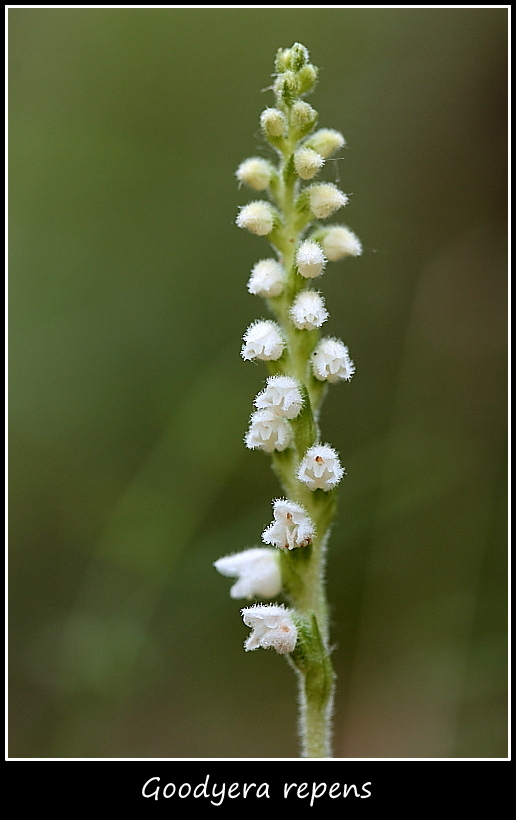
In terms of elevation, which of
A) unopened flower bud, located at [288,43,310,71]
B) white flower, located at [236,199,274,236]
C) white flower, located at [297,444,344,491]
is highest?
unopened flower bud, located at [288,43,310,71]

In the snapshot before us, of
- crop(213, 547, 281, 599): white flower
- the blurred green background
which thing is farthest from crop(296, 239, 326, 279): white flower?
the blurred green background

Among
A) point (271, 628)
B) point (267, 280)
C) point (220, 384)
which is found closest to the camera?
point (271, 628)

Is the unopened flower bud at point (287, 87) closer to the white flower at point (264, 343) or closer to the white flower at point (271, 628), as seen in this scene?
the white flower at point (264, 343)

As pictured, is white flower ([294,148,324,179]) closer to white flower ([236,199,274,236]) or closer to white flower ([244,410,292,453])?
white flower ([236,199,274,236])

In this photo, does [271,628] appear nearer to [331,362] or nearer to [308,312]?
[331,362]

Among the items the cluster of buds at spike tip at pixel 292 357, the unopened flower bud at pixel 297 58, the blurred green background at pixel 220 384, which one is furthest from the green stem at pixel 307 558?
the blurred green background at pixel 220 384

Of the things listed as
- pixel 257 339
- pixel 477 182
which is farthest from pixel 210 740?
pixel 477 182

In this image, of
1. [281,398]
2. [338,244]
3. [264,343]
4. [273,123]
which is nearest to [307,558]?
[281,398]
